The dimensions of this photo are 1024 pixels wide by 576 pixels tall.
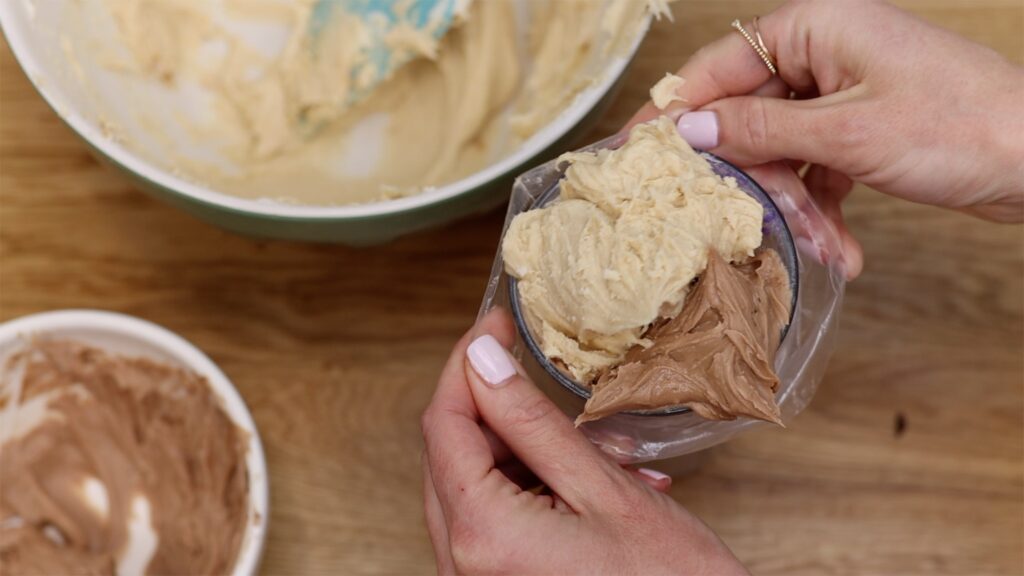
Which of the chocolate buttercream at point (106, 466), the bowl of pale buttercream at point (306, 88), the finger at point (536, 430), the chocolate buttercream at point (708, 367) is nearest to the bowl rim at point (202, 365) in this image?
the chocolate buttercream at point (106, 466)

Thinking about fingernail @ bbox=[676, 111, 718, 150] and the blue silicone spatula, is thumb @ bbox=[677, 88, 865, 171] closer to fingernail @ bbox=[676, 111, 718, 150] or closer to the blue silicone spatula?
fingernail @ bbox=[676, 111, 718, 150]

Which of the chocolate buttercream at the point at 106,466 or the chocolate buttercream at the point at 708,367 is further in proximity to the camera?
the chocolate buttercream at the point at 106,466

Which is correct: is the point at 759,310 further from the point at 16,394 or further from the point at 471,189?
the point at 16,394

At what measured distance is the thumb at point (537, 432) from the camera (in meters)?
0.61

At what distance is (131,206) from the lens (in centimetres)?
100

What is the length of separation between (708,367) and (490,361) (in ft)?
0.53

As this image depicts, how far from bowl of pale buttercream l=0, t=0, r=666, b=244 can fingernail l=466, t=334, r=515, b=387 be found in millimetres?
207

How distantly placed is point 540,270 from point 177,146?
0.54 meters

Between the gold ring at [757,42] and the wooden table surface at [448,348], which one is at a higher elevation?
the gold ring at [757,42]

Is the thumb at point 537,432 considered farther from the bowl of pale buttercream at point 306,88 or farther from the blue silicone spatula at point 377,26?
the blue silicone spatula at point 377,26

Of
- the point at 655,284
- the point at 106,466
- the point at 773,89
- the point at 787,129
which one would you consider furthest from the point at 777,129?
A: the point at 106,466

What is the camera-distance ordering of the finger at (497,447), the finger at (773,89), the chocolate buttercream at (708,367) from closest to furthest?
the chocolate buttercream at (708,367) → the finger at (497,447) → the finger at (773,89)

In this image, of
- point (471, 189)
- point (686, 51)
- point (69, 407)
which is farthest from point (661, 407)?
point (69, 407)

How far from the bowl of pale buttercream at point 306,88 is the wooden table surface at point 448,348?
0.08 metres
